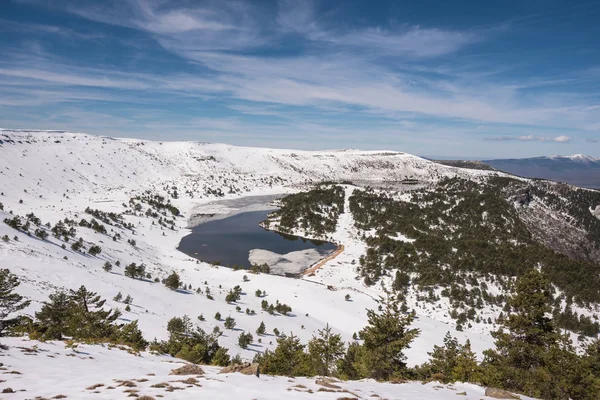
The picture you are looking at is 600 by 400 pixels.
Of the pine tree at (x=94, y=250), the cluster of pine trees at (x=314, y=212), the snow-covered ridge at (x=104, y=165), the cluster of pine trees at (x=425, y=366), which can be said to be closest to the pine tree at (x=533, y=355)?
the cluster of pine trees at (x=425, y=366)

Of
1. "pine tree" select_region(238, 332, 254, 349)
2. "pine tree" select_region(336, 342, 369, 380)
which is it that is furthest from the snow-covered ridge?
"pine tree" select_region(336, 342, 369, 380)

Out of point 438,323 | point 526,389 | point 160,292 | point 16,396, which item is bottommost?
point 438,323

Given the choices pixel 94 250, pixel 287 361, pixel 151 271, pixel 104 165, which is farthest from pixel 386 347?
pixel 104 165

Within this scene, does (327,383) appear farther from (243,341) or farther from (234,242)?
(234,242)

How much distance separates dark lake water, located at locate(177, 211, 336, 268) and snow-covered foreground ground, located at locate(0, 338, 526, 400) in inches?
1682

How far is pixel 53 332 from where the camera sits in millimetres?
16703

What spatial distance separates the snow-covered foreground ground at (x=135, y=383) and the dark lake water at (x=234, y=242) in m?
42.7

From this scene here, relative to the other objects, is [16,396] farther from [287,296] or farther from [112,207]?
[112,207]

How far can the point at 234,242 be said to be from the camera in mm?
68562

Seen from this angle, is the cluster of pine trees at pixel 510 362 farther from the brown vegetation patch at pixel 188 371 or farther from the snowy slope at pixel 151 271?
the snowy slope at pixel 151 271

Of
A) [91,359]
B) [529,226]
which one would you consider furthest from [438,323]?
[529,226]

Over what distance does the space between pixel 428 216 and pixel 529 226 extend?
3166 centimetres

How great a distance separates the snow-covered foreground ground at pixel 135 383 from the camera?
9109 millimetres

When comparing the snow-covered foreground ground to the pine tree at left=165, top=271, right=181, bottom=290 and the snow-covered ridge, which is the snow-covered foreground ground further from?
the snow-covered ridge
